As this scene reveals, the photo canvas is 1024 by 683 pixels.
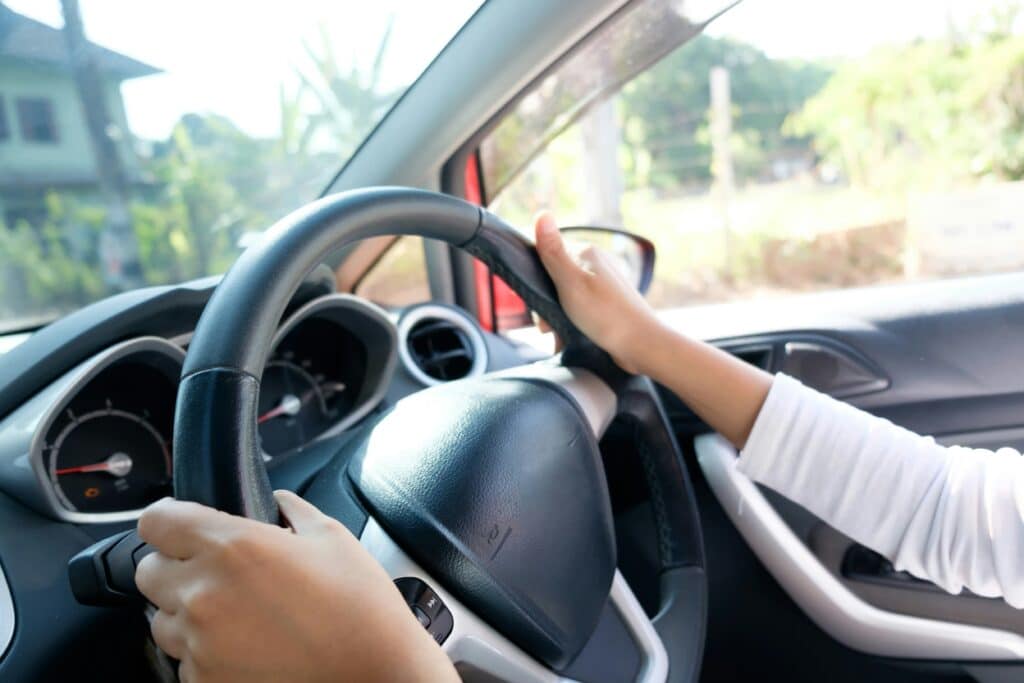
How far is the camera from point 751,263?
2.85m

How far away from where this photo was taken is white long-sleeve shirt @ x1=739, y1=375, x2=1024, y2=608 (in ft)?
3.44

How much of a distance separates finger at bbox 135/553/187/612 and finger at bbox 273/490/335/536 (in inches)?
3.2

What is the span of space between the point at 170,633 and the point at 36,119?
1394 mm

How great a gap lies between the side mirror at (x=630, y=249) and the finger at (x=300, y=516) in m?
0.93

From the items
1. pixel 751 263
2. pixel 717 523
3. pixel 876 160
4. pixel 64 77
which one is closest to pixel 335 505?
pixel 717 523

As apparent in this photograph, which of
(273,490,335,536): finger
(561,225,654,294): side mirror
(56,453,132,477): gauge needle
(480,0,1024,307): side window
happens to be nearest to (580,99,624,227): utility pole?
(480,0,1024,307): side window

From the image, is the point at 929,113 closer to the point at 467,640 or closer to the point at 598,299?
the point at 598,299

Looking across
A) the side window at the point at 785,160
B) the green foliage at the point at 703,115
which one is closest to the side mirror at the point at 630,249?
the side window at the point at 785,160

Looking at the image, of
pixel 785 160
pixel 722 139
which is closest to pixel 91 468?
pixel 785 160

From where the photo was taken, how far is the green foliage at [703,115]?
4016mm

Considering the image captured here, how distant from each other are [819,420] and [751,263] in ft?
6.07

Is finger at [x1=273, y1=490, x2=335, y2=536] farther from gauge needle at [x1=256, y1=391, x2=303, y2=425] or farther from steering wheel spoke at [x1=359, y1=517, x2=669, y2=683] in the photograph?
gauge needle at [x1=256, y1=391, x2=303, y2=425]

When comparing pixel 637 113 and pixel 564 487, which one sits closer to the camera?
pixel 564 487

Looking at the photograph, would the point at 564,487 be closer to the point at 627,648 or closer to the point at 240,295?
the point at 627,648
